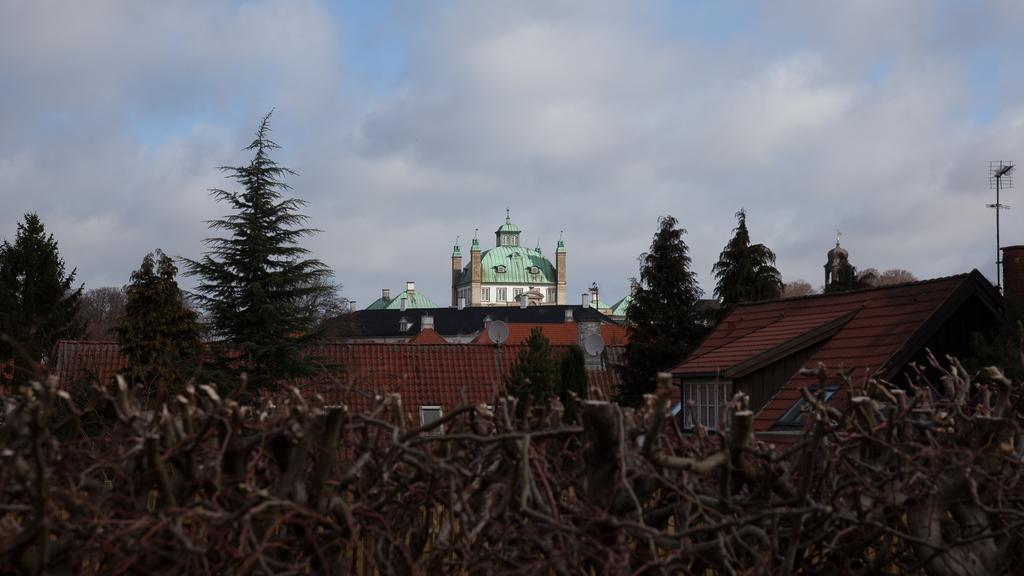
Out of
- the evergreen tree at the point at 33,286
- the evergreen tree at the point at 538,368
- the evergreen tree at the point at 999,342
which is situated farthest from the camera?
the evergreen tree at the point at 33,286

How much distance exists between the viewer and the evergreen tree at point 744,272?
31.8 meters

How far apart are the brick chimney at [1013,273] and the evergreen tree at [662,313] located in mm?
11100

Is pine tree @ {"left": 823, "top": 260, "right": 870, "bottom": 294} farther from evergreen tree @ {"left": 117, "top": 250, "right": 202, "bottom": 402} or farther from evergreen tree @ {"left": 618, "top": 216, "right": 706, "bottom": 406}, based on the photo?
evergreen tree @ {"left": 117, "top": 250, "right": 202, "bottom": 402}

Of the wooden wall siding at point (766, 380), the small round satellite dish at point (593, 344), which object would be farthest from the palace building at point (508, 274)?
the wooden wall siding at point (766, 380)

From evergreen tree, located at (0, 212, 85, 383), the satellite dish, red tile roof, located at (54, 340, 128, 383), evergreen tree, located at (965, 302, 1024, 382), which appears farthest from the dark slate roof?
evergreen tree, located at (965, 302, 1024, 382)

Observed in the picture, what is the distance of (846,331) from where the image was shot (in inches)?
783

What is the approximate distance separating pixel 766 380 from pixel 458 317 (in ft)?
375

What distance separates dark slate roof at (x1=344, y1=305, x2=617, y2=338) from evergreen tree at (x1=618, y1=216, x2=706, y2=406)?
94.8 metres

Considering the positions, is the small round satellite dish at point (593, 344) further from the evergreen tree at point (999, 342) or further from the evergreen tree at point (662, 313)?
the evergreen tree at point (999, 342)

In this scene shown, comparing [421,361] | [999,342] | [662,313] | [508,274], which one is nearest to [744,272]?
[662,313]

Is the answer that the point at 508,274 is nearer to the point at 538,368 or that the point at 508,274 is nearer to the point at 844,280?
the point at 844,280

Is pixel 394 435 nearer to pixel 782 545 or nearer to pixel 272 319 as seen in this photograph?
pixel 782 545

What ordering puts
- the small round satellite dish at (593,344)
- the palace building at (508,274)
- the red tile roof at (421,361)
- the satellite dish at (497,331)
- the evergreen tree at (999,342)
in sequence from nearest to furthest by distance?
the evergreen tree at (999,342), the red tile roof at (421,361), the satellite dish at (497,331), the small round satellite dish at (593,344), the palace building at (508,274)

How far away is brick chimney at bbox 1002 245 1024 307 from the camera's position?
63.5ft
